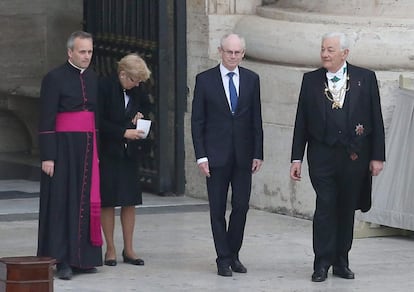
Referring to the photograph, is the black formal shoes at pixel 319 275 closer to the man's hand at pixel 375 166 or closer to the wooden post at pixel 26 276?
the man's hand at pixel 375 166

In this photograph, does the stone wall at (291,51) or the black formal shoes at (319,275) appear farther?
the stone wall at (291,51)

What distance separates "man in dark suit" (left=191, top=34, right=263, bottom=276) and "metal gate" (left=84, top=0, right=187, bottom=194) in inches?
117

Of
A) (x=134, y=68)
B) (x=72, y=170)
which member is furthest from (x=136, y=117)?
(x=72, y=170)

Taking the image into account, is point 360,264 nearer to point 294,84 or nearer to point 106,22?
point 294,84

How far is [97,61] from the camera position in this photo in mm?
12672

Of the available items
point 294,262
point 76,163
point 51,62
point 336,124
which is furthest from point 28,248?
point 51,62

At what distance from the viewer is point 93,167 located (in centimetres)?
891

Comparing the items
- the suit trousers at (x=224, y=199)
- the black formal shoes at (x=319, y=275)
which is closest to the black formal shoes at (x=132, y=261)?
the suit trousers at (x=224, y=199)

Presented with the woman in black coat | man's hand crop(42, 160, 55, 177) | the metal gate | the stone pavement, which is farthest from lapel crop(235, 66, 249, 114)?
the metal gate

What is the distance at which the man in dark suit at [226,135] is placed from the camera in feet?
29.3

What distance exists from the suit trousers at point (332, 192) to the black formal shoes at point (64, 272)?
1.52 m

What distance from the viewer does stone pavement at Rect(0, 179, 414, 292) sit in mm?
8773

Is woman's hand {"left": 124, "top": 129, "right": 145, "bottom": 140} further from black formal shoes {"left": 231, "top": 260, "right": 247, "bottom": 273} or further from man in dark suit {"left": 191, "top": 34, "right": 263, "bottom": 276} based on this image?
black formal shoes {"left": 231, "top": 260, "right": 247, "bottom": 273}

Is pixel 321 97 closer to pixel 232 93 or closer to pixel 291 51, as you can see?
pixel 232 93
